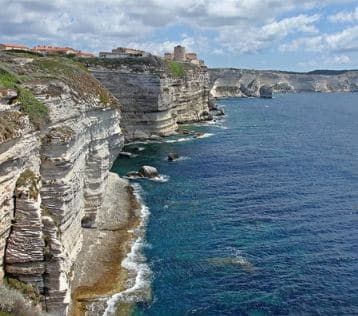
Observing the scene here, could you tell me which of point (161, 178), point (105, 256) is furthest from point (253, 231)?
point (161, 178)

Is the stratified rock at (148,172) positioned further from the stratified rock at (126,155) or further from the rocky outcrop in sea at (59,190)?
the stratified rock at (126,155)

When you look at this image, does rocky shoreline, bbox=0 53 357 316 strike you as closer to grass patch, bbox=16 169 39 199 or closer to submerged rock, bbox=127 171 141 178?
grass patch, bbox=16 169 39 199

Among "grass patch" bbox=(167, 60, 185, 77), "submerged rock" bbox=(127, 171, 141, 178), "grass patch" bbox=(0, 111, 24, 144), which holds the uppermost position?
"grass patch" bbox=(167, 60, 185, 77)

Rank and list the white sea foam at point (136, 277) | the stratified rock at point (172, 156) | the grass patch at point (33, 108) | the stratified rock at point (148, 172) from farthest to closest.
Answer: the stratified rock at point (172, 156), the stratified rock at point (148, 172), the white sea foam at point (136, 277), the grass patch at point (33, 108)

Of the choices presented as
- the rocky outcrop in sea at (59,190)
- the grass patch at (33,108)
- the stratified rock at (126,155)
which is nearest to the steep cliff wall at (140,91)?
the stratified rock at (126,155)

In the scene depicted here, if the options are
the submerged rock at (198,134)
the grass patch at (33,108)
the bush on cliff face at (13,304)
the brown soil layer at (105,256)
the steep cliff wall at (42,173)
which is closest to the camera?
the bush on cliff face at (13,304)

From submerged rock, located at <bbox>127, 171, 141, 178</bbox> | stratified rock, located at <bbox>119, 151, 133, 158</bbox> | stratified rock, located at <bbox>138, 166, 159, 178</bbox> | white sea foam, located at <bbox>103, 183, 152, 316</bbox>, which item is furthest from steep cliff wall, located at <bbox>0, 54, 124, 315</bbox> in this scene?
stratified rock, located at <bbox>119, 151, 133, 158</bbox>
